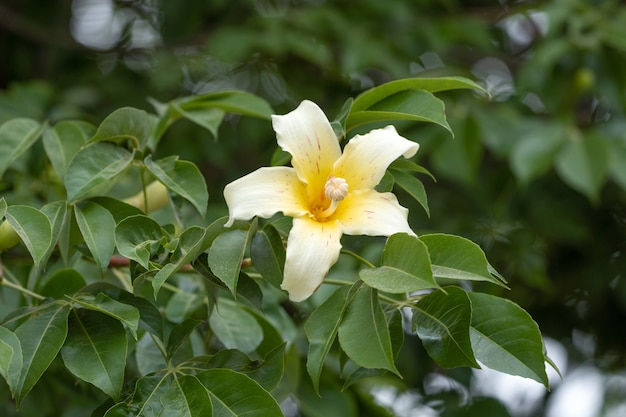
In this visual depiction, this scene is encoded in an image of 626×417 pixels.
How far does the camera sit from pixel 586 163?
154 centimetres

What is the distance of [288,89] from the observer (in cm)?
207

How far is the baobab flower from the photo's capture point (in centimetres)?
60

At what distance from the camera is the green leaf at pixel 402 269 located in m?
0.57

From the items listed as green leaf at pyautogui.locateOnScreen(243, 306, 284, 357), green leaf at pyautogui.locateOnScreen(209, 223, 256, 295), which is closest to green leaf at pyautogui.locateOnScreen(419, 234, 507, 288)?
green leaf at pyautogui.locateOnScreen(209, 223, 256, 295)

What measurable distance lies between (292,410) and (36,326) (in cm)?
91

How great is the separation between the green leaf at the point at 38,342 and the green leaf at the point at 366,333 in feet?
0.75

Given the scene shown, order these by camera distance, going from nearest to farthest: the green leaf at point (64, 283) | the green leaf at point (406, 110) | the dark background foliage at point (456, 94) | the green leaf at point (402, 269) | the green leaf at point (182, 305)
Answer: the green leaf at point (402, 269) < the green leaf at point (406, 110) < the green leaf at point (64, 283) < the green leaf at point (182, 305) < the dark background foliage at point (456, 94)

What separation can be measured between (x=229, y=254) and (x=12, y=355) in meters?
0.17

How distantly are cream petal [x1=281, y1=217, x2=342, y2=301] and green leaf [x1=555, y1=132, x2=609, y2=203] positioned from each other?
39.1 inches

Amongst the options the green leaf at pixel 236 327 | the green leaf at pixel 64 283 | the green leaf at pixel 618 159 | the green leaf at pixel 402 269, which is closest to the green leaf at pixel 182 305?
the green leaf at pixel 236 327

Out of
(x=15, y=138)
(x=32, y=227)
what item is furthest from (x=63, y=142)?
(x=32, y=227)

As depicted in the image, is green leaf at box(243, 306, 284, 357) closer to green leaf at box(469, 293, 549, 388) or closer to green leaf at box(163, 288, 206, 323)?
green leaf at box(163, 288, 206, 323)

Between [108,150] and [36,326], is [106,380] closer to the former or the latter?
[36,326]

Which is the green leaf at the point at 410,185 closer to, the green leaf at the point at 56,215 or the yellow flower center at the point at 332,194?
the yellow flower center at the point at 332,194
